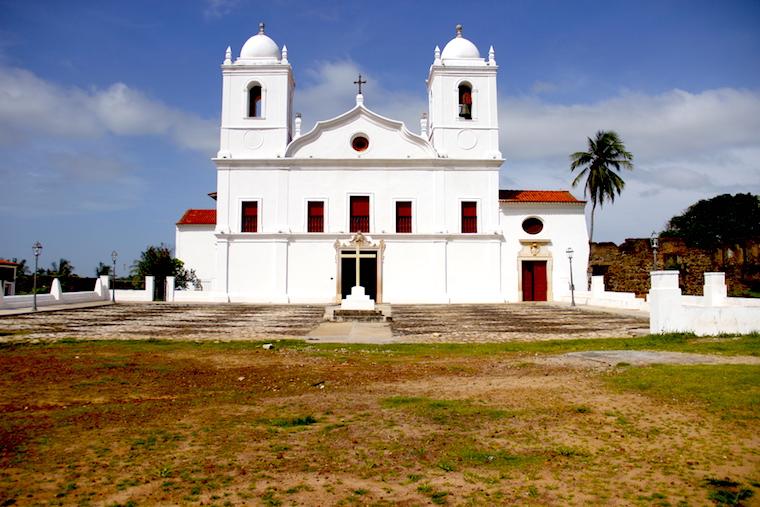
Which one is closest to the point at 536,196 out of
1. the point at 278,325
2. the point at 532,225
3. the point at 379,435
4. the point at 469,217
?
the point at 532,225

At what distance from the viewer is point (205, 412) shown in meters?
5.83

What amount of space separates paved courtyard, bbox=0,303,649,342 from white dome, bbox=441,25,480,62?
1527cm

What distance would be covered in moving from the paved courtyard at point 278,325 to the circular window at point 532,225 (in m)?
8.05

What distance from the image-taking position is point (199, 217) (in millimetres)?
33219

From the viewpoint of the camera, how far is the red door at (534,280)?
98.0 ft

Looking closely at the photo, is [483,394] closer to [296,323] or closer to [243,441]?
[243,441]

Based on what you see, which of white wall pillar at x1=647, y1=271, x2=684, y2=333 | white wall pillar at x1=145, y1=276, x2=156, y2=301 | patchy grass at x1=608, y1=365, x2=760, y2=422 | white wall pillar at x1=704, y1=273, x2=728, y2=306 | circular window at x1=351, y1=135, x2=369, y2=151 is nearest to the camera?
patchy grass at x1=608, y1=365, x2=760, y2=422

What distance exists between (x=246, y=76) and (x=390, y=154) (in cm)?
840

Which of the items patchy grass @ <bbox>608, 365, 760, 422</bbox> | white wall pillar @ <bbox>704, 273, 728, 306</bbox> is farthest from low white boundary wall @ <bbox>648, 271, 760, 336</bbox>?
white wall pillar @ <bbox>704, 273, 728, 306</bbox>

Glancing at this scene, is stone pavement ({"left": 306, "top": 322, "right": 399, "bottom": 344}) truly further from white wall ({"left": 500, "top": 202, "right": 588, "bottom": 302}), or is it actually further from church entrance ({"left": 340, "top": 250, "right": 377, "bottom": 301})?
white wall ({"left": 500, "top": 202, "right": 588, "bottom": 302})

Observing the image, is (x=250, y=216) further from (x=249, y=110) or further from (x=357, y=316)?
(x=357, y=316)

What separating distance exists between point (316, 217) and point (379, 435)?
25291mm

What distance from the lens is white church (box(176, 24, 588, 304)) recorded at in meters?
29.3

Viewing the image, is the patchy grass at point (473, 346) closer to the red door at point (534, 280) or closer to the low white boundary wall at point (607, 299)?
the low white boundary wall at point (607, 299)
